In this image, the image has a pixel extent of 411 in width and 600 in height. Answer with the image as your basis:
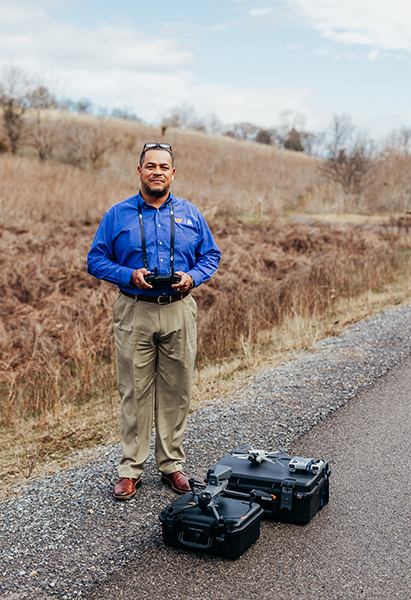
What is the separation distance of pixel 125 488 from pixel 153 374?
31.0 inches

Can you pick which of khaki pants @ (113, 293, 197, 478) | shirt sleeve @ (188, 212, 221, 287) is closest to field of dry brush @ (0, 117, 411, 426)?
Answer: khaki pants @ (113, 293, 197, 478)

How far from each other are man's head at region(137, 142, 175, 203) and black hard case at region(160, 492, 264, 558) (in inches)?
78.3

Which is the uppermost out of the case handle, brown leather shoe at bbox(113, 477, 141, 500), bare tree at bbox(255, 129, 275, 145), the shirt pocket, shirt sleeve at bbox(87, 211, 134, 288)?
bare tree at bbox(255, 129, 275, 145)

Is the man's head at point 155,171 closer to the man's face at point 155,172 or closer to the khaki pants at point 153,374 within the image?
the man's face at point 155,172

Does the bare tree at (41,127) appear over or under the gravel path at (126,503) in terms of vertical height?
over

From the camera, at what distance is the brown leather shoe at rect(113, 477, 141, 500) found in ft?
12.3

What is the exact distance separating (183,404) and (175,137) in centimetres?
5977

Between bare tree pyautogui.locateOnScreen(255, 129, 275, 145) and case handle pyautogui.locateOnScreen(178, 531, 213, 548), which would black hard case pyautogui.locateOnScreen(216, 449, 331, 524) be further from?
bare tree pyautogui.locateOnScreen(255, 129, 275, 145)

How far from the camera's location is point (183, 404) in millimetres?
3984

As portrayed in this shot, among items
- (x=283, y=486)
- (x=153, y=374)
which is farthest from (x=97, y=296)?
(x=283, y=486)

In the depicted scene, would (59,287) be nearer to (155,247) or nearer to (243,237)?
(243,237)

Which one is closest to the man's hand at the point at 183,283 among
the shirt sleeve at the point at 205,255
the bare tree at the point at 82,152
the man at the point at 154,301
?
the man at the point at 154,301

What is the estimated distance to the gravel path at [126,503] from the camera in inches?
118

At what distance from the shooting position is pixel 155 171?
370 centimetres
